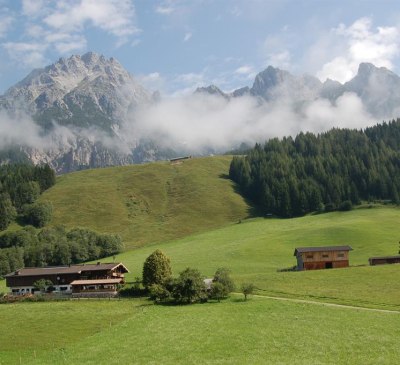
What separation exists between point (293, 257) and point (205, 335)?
2695 inches

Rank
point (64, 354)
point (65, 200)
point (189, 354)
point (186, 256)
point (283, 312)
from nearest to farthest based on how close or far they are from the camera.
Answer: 1. point (189, 354)
2. point (64, 354)
3. point (283, 312)
4. point (186, 256)
5. point (65, 200)

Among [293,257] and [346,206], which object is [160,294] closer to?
[293,257]

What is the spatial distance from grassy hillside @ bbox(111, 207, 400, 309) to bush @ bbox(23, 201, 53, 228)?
151 feet

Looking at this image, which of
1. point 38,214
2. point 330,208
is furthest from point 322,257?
point 38,214

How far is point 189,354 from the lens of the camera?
1661 inches

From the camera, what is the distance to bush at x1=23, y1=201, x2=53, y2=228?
169625 millimetres

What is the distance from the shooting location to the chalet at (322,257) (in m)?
101

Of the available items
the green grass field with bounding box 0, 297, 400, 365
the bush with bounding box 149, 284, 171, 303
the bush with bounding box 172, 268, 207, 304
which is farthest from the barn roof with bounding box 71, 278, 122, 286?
the bush with bounding box 172, 268, 207, 304

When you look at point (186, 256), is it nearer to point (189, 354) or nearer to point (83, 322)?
point (83, 322)

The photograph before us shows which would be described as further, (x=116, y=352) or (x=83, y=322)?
(x=83, y=322)

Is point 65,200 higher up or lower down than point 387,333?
higher up

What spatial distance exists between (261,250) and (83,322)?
220 ft

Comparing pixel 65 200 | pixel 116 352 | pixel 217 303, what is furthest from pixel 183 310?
pixel 65 200

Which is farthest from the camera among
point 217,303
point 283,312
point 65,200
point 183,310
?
point 65,200
